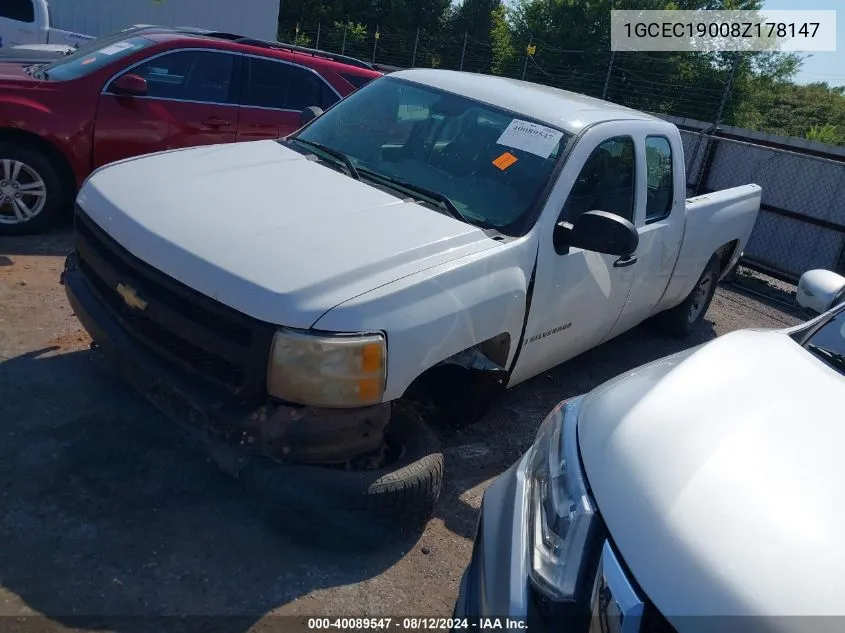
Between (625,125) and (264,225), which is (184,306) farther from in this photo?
(625,125)

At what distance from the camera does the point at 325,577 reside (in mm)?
2969

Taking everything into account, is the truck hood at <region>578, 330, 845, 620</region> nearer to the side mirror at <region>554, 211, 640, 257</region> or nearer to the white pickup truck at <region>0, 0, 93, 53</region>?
the side mirror at <region>554, 211, 640, 257</region>

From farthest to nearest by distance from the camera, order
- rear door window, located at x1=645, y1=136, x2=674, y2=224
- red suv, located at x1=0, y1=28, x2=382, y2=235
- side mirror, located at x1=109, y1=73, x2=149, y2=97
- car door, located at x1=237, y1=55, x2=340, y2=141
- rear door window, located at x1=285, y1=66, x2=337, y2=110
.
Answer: rear door window, located at x1=285, y1=66, x2=337, y2=110, car door, located at x1=237, y1=55, x2=340, y2=141, side mirror, located at x1=109, y1=73, x2=149, y2=97, red suv, located at x1=0, y1=28, x2=382, y2=235, rear door window, located at x1=645, y1=136, x2=674, y2=224

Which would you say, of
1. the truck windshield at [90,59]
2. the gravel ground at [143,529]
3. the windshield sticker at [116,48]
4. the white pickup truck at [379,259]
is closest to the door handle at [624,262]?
the white pickup truck at [379,259]

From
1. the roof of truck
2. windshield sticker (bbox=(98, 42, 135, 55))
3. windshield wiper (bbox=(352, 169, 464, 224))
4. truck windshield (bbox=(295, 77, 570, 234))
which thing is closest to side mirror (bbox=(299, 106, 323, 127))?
truck windshield (bbox=(295, 77, 570, 234))

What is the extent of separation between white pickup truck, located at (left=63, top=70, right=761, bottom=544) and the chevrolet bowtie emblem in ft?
0.04

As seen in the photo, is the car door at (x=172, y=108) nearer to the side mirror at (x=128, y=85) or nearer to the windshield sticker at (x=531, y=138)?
the side mirror at (x=128, y=85)

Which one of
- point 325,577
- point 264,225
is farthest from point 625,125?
point 325,577

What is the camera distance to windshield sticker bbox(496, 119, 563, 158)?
400 centimetres

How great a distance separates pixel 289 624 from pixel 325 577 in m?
0.29

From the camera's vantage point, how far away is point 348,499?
9.55 feet

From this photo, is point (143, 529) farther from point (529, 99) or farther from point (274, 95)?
point (274, 95)

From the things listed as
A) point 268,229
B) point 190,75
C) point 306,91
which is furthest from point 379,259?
point 306,91

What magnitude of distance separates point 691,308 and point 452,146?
3.25 meters
